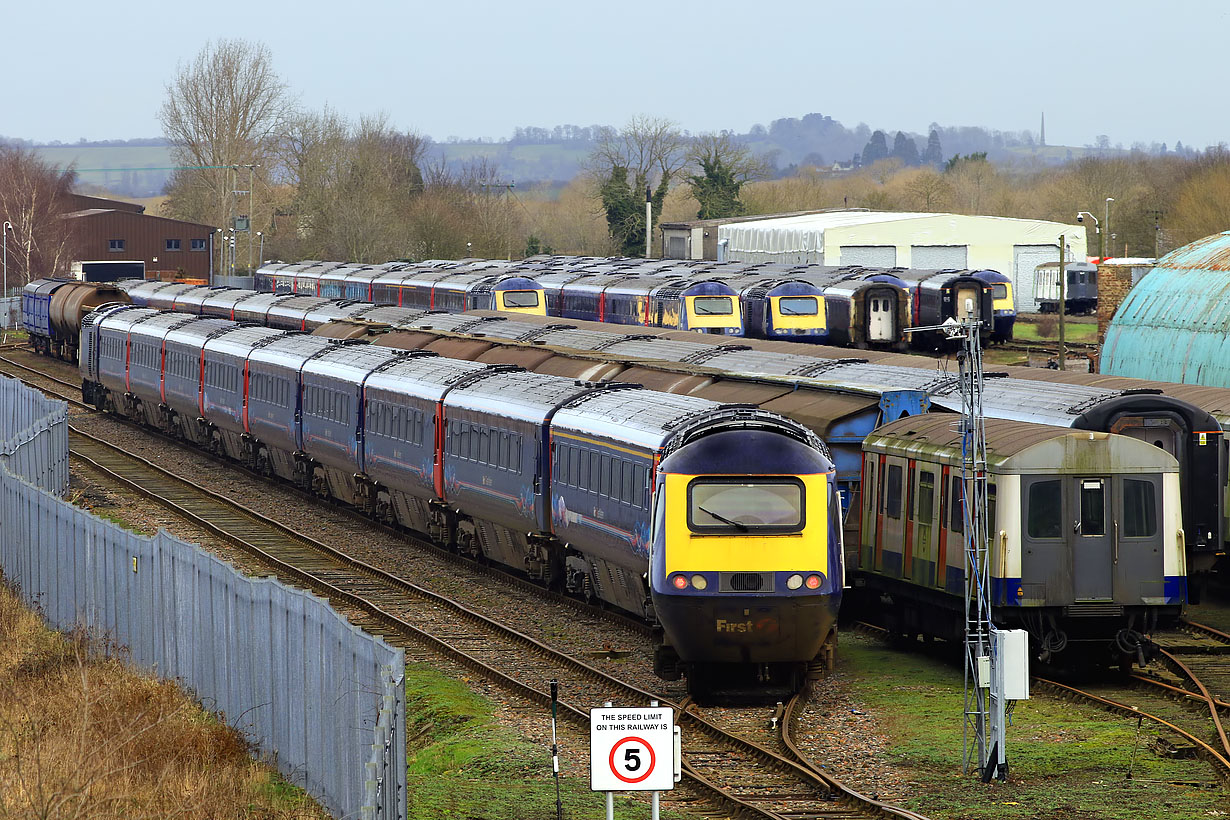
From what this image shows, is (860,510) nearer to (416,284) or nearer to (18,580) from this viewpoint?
(18,580)

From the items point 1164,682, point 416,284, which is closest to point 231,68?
point 416,284

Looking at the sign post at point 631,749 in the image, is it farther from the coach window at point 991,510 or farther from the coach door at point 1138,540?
the coach door at point 1138,540

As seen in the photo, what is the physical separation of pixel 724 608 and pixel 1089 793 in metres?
3.94

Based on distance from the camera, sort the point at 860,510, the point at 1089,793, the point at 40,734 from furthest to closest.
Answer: the point at 860,510
the point at 40,734
the point at 1089,793

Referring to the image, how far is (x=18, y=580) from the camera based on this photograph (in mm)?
25281

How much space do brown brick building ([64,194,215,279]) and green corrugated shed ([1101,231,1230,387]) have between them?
281 feet

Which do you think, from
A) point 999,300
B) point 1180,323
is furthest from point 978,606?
point 999,300

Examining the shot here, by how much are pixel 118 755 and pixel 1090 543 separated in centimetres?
1107

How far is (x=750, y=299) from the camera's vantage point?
56.7 meters

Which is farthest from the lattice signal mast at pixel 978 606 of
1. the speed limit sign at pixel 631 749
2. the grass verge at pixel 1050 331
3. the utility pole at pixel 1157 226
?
the utility pole at pixel 1157 226

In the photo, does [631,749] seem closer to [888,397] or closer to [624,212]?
[888,397]

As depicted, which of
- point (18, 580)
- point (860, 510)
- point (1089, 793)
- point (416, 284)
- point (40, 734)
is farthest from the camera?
point (416, 284)

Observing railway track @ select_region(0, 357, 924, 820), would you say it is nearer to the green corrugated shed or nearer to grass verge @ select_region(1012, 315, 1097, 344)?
the green corrugated shed

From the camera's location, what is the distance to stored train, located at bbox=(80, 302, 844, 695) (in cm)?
1703
